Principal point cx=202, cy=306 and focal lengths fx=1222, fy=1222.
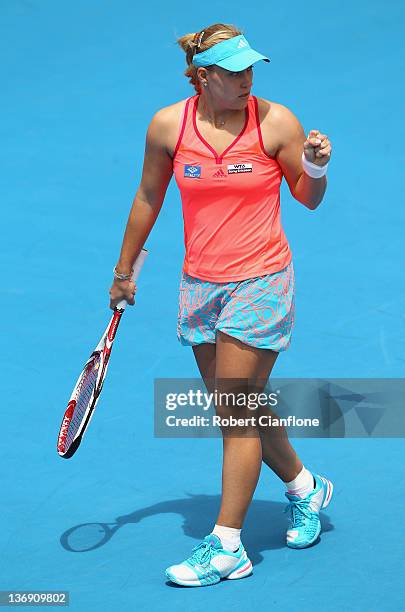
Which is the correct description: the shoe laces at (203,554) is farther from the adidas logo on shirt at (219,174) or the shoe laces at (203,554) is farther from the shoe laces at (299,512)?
the adidas logo on shirt at (219,174)

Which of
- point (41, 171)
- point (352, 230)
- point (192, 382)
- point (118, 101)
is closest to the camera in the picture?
point (192, 382)

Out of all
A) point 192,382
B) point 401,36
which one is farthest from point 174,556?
point 401,36

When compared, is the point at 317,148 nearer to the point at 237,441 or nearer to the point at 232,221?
the point at 232,221

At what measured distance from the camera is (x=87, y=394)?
207 inches

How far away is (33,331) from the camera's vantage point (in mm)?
7410

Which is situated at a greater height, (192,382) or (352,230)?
(352,230)

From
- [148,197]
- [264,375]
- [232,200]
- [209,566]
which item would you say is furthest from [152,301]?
[209,566]

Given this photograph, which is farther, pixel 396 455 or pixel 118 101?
pixel 118 101

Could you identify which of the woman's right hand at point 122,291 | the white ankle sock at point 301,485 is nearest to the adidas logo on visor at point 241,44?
the woman's right hand at point 122,291

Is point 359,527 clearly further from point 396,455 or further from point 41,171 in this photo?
point 41,171

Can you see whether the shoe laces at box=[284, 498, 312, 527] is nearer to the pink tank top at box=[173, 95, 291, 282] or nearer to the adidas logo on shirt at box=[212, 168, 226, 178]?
the pink tank top at box=[173, 95, 291, 282]

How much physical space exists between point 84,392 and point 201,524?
0.81 m

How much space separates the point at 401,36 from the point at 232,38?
687 centimetres

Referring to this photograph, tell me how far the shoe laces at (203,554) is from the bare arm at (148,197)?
43.7 inches
